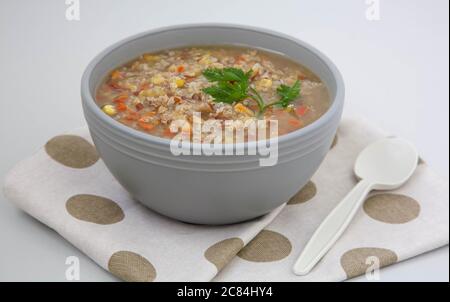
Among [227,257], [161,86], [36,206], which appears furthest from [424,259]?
[36,206]

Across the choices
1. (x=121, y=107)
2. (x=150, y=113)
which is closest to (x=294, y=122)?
(x=150, y=113)

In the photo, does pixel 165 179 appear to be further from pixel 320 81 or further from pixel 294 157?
pixel 320 81

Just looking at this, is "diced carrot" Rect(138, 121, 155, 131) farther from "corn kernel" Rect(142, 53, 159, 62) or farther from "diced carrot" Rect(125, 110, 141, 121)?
"corn kernel" Rect(142, 53, 159, 62)

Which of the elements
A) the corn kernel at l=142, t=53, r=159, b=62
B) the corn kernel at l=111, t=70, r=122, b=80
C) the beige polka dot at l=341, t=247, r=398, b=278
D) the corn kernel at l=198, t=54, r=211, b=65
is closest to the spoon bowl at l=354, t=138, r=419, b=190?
the beige polka dot at l=341, t=247, r=398, b=278

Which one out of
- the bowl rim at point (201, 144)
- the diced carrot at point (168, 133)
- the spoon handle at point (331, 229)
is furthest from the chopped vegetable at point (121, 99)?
the spoon handle at point (331, 229)

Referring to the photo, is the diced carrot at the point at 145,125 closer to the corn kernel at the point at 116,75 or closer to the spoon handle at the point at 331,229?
the corn kernel at the point at 116,75

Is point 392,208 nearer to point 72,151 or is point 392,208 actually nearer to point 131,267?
point 131,267

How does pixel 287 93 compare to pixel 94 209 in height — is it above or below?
above
